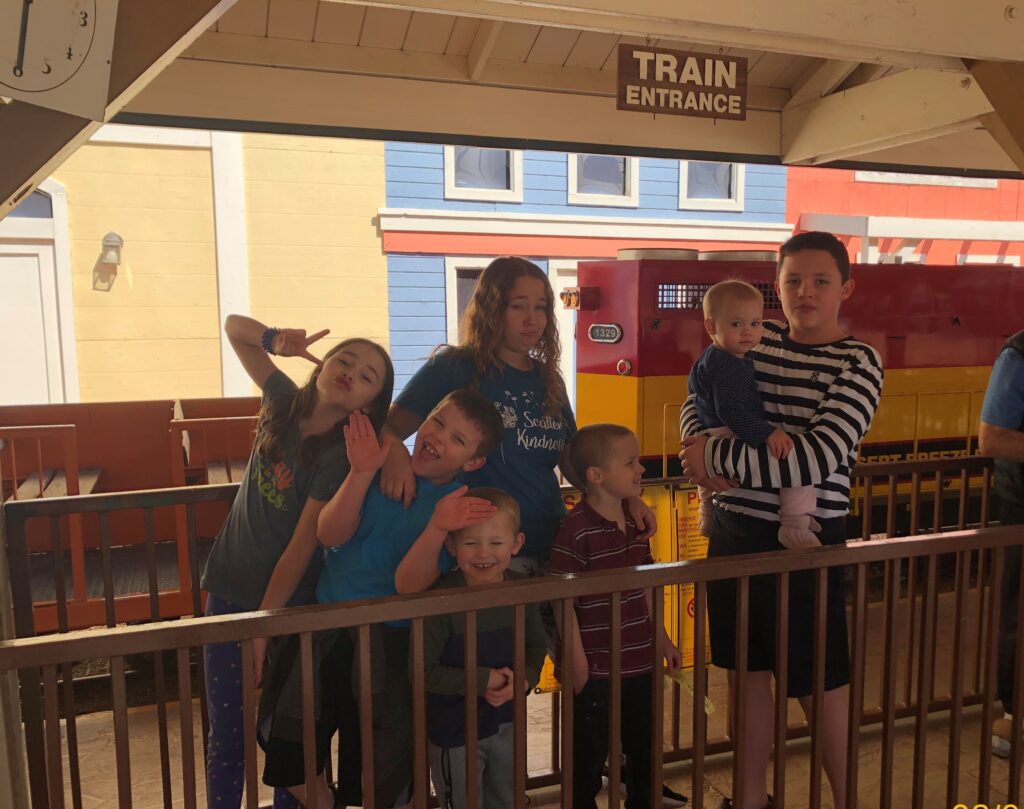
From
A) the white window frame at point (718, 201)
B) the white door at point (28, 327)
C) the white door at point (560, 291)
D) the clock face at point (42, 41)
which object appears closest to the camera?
the clock face at point (42, 41)

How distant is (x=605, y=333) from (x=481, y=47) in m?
2.29

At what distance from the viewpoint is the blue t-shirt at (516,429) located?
2188 mm

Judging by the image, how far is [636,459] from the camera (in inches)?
85.2

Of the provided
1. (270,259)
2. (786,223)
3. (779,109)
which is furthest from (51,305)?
(786,223)

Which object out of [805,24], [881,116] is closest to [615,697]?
[805,24]

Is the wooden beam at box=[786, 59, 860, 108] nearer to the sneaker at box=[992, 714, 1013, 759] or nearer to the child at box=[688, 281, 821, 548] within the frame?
the child at box=[688, 281, 821, 548]

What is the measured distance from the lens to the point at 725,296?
219 cm

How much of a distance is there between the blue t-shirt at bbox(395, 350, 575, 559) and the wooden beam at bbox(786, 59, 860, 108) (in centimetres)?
277

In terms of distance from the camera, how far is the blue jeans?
2.08 meters

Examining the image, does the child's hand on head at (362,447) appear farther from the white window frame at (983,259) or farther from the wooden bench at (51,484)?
the white window frame at (983,259)

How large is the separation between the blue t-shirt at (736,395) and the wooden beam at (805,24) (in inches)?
35.5

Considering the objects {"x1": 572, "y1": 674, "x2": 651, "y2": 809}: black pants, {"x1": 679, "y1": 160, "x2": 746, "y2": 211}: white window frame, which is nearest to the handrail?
{"x1": 572, "y1": 674, "x2": 651, "y2": 809}: black pants

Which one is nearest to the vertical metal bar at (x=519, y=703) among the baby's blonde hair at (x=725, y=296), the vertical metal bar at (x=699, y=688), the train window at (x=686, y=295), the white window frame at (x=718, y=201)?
the vertical metal bar at (x=699, y=688)

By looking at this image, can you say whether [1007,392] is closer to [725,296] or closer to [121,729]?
[725,296]
